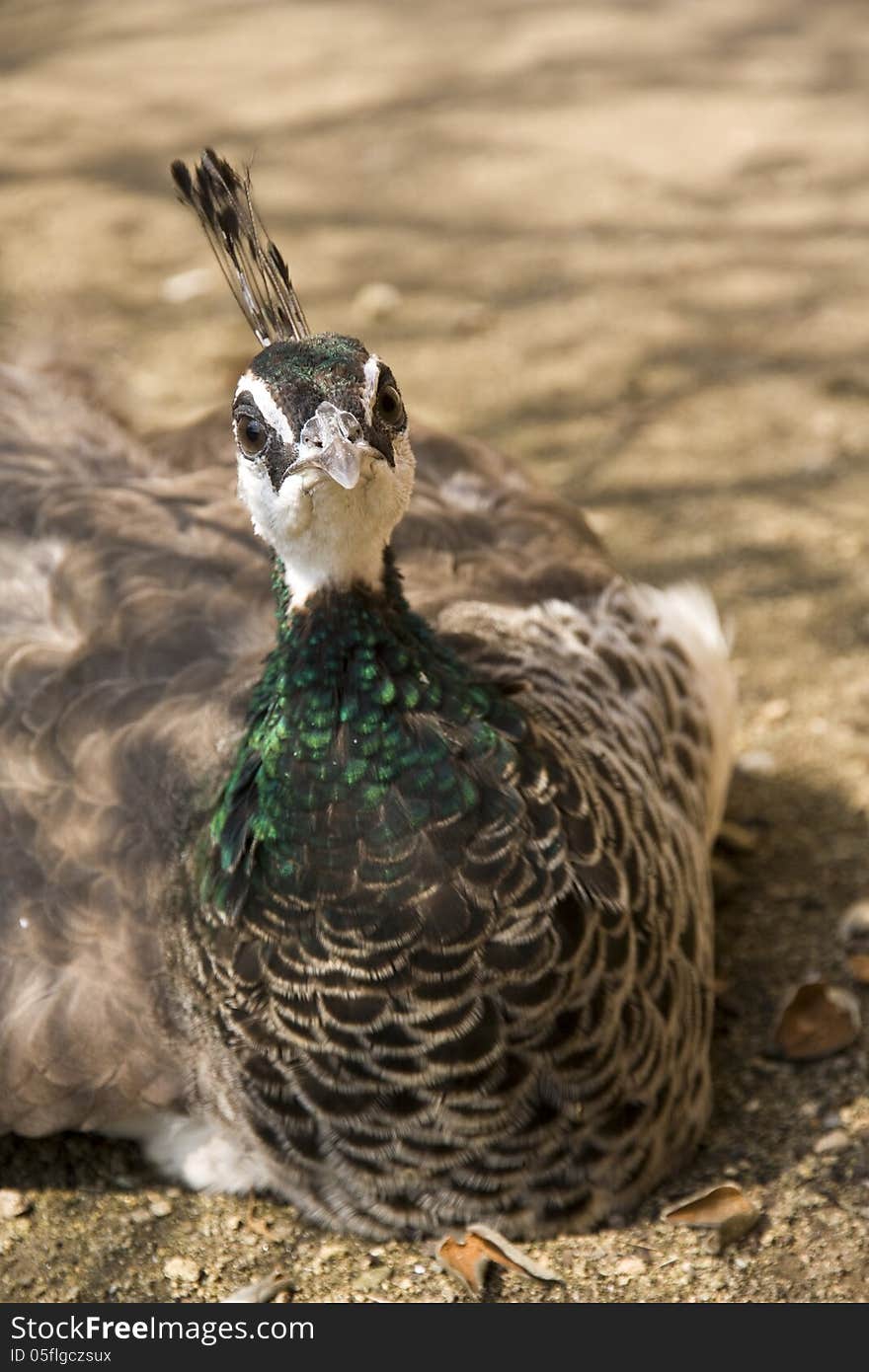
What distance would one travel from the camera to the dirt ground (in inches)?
Answer: 113

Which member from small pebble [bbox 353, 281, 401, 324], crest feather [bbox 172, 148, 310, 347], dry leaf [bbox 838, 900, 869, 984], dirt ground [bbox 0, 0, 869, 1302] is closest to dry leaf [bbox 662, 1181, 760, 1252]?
dirt ground [bbox 0, 0, 869, 1302]

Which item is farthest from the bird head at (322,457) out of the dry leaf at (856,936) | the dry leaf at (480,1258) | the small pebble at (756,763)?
the small pebble at (756,763)

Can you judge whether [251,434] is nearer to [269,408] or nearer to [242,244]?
[269,408]

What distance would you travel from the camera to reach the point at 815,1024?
315cm

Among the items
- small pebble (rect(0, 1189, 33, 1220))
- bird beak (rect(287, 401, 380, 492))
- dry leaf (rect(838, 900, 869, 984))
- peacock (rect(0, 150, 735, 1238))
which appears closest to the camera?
bird beak (rect(287, 401, 380, 492))

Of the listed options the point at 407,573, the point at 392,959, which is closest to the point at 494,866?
the point at 392,959

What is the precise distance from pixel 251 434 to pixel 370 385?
0.63 ft

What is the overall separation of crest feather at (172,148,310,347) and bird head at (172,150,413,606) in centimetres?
17

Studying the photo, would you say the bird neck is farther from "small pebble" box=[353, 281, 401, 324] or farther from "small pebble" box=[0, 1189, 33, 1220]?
"small pebble" box=[353, 281, 401, 324]

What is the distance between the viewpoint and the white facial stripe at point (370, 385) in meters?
2.39

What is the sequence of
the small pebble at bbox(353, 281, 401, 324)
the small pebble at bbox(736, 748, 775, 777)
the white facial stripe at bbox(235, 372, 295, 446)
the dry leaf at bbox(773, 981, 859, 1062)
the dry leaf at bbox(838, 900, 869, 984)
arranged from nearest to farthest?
the white facial stripe at bbox(235, 372, 295, 446) → the dry leaf at bbox(773, 981, 859, 1062) → the dry leaf at bbox(838, 900, 869, 984) → the small pebble at bbox(736, 748, 775, 777) → the small pebble at bbox(353, 281, 401, 324)

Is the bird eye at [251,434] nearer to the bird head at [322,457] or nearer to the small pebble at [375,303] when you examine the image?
the bird head at [322,457]

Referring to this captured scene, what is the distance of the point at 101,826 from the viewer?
115 inches
